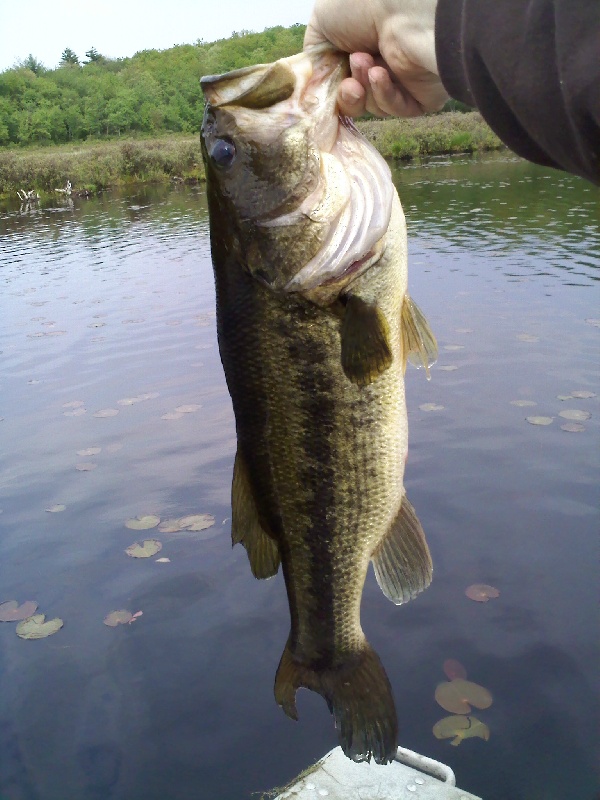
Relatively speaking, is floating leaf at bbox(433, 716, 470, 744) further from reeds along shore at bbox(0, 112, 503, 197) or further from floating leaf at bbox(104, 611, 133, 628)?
reeds along shore at bbox(0, 112, 503, 197)

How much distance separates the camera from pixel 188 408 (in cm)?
806

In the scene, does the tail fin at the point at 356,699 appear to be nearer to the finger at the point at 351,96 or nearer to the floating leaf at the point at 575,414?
the finger at the point at 351,96

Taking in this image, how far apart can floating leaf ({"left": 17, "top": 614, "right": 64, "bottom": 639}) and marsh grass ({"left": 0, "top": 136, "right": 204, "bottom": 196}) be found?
137 ft

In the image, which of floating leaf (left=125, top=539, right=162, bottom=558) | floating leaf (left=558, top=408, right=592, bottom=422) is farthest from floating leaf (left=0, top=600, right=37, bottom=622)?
floating leaf (left=558, top=408, right=592, bottom=422)

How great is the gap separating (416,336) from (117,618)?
3374mm

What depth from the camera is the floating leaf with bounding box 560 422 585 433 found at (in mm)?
6461

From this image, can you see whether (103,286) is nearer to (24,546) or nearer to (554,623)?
(24,546)

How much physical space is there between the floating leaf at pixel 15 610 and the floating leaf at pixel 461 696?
282 cm

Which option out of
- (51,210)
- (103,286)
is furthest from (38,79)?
(103,286)

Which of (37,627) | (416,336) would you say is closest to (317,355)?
(416,336)

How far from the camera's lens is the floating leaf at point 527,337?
29.3ft

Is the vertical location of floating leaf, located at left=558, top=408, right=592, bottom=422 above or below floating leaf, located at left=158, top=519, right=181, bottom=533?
above

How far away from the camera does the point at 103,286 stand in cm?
1549

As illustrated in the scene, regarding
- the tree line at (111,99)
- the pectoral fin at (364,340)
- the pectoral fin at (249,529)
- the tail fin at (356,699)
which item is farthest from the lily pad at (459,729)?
the tree line at (111,99)
